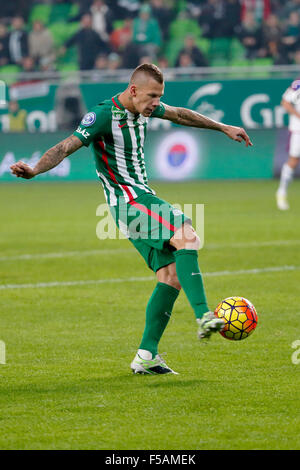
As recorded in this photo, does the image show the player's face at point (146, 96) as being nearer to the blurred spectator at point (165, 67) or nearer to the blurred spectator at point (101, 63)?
the blurred spectator at point (165, 67)

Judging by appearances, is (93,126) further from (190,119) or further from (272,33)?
(272,33)

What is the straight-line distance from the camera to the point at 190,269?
5.19 metres

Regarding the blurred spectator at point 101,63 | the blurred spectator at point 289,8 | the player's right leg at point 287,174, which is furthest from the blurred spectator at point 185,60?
the player's right leg at point 287,174

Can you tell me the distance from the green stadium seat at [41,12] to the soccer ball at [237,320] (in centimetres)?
2101

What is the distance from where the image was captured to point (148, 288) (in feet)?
27.9

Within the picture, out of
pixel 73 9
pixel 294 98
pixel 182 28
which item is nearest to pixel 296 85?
pixel 294 98

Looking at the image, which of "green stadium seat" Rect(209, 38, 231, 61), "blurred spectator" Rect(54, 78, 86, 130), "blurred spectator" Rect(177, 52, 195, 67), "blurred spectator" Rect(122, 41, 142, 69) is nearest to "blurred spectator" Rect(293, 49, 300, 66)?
"green stadium seat" Rect(209, 38, 231, 61)

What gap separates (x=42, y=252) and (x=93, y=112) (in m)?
5.46

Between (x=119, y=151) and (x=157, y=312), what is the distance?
103cm
